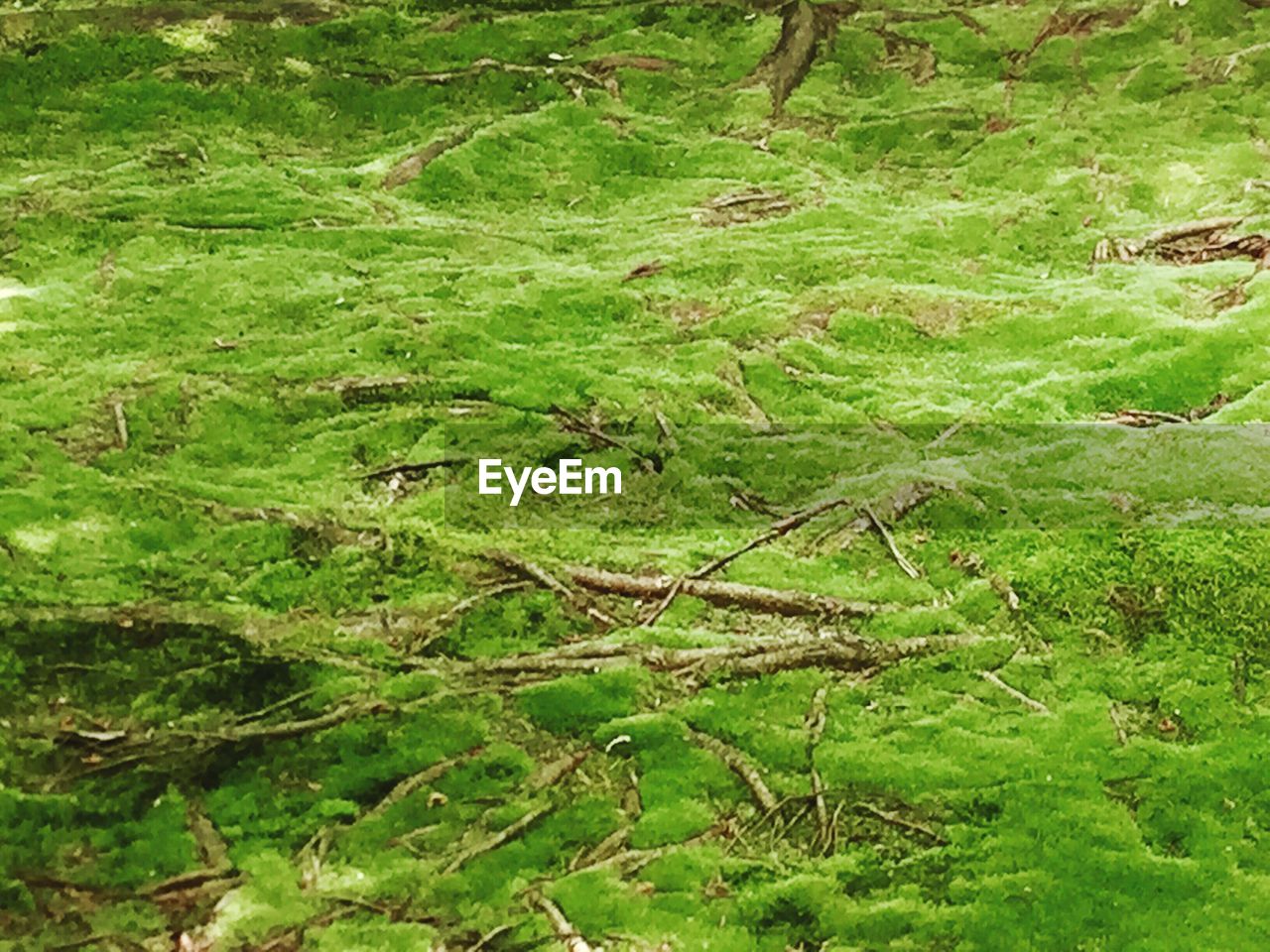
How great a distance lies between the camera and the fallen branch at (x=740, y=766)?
2.89m

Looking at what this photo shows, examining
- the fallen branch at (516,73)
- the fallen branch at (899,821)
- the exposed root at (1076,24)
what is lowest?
the fallen branch at (899,821)

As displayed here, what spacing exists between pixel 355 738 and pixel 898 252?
450cm

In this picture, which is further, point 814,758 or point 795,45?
point 795,45

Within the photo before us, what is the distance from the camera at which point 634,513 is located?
429 centimetres

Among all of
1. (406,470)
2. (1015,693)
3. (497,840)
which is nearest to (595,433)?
(406,470)

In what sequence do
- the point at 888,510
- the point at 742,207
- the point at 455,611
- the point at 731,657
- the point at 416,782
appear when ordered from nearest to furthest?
the point at 416,782 < the point at 731,657 < the point at 455,611 < the point at 888,510 < the point at 742,207

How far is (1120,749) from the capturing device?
9.66 ft

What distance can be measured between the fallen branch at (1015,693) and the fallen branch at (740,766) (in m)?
0.81

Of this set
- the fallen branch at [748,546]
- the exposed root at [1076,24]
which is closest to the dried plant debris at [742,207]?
the exposed root at [1076,24]

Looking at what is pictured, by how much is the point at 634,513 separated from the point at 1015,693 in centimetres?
162

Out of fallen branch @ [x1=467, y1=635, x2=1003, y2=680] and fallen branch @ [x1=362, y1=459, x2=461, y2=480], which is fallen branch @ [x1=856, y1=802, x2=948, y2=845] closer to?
fallen branch @ [x1=467, y1=635, x2=1003, y2=680]

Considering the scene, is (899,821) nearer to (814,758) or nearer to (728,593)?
(814,758)

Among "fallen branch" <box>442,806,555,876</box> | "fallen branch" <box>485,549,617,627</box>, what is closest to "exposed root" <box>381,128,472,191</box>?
"fallen branch" <box>485,549,617,627</box>

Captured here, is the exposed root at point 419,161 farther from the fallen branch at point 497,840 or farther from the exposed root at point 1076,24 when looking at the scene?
the fallen branch at point 497,840
